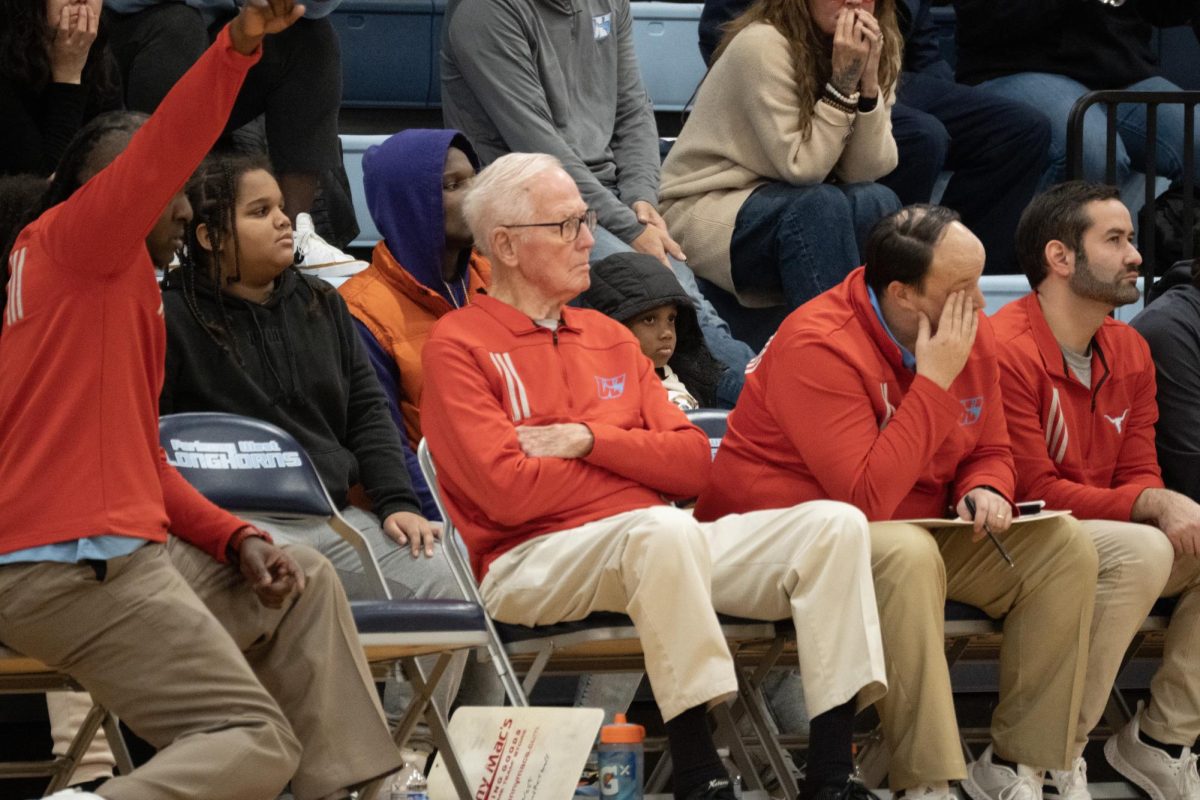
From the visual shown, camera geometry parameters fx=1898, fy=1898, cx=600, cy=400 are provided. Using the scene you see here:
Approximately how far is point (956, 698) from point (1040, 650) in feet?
4.64

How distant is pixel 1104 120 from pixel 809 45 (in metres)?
1.40

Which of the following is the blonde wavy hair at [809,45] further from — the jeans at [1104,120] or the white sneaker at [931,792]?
the white sneaker at [931,792]

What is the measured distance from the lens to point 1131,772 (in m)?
3.94

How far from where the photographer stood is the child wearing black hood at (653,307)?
4449mm

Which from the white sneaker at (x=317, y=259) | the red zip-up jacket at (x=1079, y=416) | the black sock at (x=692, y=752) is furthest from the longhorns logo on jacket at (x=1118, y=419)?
the white sneaker at (x=317, y=259)

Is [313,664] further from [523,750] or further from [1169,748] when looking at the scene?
[1169,748]

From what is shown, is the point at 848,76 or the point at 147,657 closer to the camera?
the point at 147,657

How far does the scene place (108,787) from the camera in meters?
2.56

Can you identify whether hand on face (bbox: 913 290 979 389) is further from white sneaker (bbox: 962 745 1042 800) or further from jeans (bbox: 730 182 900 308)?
jeans (bbox: 730 182 900 308)

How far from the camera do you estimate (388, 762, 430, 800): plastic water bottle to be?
345 cm

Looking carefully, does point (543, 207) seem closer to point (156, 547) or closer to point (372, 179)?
point (372, 179)

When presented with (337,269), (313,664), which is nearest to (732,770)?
(313,664)

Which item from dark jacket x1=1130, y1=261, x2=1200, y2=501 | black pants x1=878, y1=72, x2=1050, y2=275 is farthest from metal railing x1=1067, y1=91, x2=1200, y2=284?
dark jacket x1=1130, y1=261, x2=1200, y2=501

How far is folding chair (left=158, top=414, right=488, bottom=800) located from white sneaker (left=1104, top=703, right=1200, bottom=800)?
1460mm
